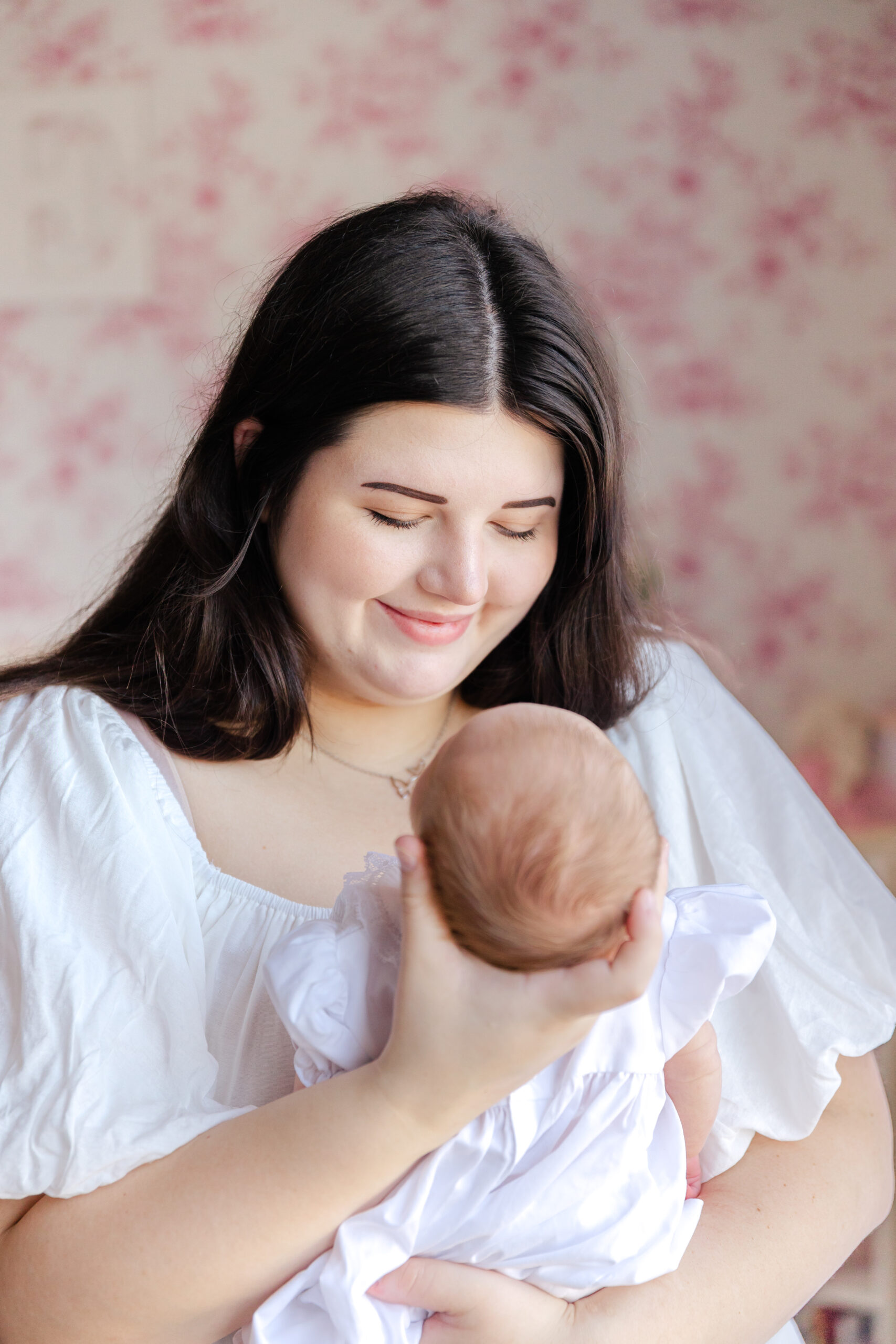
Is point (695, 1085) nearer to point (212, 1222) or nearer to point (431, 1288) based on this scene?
point (431, 1288)

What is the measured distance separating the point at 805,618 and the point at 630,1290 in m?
2.55

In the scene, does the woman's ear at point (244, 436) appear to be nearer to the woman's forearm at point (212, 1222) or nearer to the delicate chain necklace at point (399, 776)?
the delicate chain necklace at point (399, 776)

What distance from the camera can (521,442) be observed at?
4.28ft

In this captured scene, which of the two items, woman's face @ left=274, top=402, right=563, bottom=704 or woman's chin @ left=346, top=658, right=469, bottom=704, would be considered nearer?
woman's face @ left=274, top=402, right=563, bottom=704

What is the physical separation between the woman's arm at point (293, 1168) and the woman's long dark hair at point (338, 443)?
52 cm

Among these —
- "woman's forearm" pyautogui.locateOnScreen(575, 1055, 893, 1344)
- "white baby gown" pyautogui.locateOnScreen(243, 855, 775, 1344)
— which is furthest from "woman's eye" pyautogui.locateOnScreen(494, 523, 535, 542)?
"woman's forearm" pyautogui.locateOnScreen(575, 1055, 893, 1344)

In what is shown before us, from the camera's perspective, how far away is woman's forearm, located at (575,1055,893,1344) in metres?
1.15

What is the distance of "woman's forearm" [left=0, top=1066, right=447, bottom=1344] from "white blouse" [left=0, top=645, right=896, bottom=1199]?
0.13ft

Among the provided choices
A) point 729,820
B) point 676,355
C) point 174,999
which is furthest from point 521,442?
point 676,355

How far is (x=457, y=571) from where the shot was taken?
1280 millimetres

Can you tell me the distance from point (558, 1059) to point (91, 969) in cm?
46

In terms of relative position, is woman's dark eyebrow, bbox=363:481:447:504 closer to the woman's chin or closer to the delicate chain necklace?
the woman's chin

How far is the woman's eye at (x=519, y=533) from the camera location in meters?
1.34

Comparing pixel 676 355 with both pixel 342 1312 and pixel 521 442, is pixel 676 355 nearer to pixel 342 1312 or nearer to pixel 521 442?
pixel 521 442
